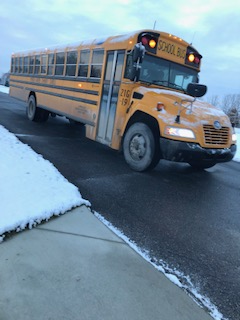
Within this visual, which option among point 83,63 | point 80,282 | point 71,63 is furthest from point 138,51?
point 80,282

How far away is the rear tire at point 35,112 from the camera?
988 centimetres

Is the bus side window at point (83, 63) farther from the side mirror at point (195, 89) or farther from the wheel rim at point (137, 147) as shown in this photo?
the side mirror at point (195, 89)

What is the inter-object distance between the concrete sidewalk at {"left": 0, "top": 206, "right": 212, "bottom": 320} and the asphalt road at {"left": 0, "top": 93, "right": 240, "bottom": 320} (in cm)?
29

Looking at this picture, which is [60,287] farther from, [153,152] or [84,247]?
[153,152]

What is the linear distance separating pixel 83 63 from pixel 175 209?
4.57m

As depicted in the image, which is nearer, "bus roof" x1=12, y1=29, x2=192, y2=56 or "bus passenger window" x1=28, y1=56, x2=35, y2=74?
"bus roof" x1=12, y1=29, x2=192, y2=56

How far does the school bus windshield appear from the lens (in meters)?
5.37

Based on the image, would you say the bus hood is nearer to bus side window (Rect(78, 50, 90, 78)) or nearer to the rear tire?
bus side window (Rect(78, 50, 90, 78))

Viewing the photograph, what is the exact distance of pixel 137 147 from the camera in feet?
17.3

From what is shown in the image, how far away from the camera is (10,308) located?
174cm

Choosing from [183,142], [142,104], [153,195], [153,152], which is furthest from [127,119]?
[153,195]

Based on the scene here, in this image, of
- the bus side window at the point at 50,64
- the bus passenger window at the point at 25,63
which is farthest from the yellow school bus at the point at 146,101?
the bus passenger window at the point at 25,63

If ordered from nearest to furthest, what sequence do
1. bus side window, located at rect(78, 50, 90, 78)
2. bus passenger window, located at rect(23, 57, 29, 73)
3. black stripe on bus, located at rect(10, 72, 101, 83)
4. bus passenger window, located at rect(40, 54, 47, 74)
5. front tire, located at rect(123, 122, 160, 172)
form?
front tire, located at rect(123, 122, 160, 172), black stripe on bus, located at rect(10, 72, 101, 83), bus side window, located at rect(78, 50, 90, 78), bus passenger window, located at rect(40, 54, 47, 74), bus passenger window, located at rect(23, 57, 29, 73)

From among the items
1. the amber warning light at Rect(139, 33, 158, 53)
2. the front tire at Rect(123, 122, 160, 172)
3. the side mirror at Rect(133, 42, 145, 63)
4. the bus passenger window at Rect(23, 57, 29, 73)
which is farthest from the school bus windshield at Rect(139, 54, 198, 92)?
the bus passenger window at Rect(23, 57, 29, 73)
